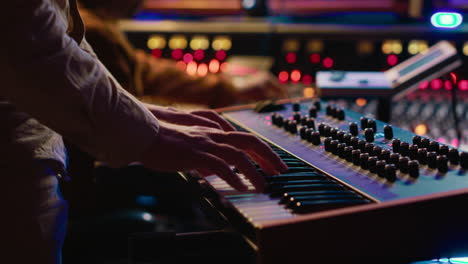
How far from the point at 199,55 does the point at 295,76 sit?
1.41ft

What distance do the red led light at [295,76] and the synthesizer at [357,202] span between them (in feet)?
3.61

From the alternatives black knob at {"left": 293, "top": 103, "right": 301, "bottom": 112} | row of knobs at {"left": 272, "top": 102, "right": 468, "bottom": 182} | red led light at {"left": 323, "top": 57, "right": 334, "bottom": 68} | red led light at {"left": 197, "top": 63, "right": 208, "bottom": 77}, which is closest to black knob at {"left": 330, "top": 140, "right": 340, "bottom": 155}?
row of knobs at {"left": 272, "top": 102, "right": 468, "bottom": 182}

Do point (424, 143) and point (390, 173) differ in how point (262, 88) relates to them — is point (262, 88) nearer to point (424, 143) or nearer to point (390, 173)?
point (424, 143)

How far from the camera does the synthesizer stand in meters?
0.66

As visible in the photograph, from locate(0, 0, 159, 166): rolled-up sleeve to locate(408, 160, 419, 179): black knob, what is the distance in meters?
0.40

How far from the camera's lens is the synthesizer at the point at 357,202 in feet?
2.15

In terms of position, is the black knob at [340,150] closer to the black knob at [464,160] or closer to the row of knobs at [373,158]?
the row of knobs at [373,158]

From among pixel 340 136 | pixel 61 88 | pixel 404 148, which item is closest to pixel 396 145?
pixel 404 148

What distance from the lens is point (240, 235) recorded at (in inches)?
28.3

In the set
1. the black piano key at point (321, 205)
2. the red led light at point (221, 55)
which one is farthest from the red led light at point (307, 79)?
the black piano key at point (321, 205)

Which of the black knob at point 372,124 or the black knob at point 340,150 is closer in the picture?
the black knob at point 340,150

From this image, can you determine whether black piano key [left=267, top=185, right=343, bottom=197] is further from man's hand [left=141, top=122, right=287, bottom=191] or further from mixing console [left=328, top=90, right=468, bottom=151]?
mixing console [left=328, top=90, right=468, bottom=151]

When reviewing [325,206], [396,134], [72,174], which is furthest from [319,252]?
[72,174]

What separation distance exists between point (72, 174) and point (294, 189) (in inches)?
37.4
